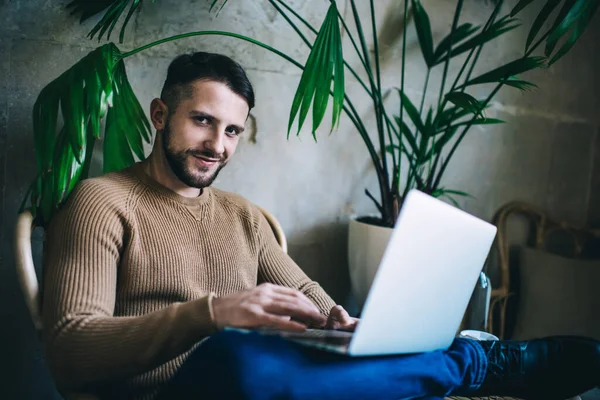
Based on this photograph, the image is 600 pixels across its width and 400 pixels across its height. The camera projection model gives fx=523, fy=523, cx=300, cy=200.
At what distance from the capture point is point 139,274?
3.67 ft

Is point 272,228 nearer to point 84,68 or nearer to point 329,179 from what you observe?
point 329,179

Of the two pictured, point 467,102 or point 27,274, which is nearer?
point 27,274

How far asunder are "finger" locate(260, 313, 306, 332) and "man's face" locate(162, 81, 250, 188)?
0.48m

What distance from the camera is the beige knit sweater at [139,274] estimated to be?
92cm

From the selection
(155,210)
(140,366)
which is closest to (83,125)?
(155,210)

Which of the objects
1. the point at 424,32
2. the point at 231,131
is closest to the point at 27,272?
the point at 231,131

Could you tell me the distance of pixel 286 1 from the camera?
5.90ft

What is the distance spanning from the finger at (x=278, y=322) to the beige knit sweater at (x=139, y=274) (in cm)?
10

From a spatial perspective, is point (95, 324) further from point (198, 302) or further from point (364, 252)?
point (364, 252)

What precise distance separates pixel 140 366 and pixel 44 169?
52 centimetres

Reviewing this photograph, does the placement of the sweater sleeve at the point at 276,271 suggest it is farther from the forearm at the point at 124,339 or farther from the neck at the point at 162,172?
the forearm at the point at 124,339

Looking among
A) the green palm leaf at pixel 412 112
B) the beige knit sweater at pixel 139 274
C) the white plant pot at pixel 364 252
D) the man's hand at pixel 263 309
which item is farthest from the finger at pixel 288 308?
→ the green palm leaf at pixel 412 112

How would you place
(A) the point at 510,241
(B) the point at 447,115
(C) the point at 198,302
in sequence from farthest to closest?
(A) the point at 510,241 < (B) the point at 447,115 < (C) the point at 198,302

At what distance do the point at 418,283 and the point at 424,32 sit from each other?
1264mm
